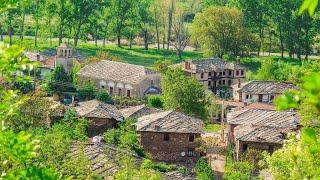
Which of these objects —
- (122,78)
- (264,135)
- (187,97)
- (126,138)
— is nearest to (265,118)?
(264,135)

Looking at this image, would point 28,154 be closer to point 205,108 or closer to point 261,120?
point 261,120

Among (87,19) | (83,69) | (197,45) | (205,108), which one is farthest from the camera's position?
(197,45)

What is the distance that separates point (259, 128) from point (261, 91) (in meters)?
16.1

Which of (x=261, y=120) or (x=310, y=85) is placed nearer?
(x=310, y=85)

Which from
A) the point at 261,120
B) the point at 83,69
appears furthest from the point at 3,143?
the point at 83,69

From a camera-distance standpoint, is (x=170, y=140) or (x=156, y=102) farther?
(x=156, y=102)

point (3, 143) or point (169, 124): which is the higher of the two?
point (3, 143)

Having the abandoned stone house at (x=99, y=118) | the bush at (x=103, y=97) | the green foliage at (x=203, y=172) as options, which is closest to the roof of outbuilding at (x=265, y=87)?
the bush at (x=103, y=97)

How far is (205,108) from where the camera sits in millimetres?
44188

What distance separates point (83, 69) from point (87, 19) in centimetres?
1994

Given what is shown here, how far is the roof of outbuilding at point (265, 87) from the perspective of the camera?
51.1m

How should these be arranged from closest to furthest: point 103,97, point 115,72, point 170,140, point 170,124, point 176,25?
1. point 170,140
2. point 170,124
3. point 103,97
4. point 115,72
5. point 176,25

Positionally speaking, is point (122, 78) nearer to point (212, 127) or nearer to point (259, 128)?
point (212, 127)

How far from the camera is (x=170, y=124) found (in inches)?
1439
